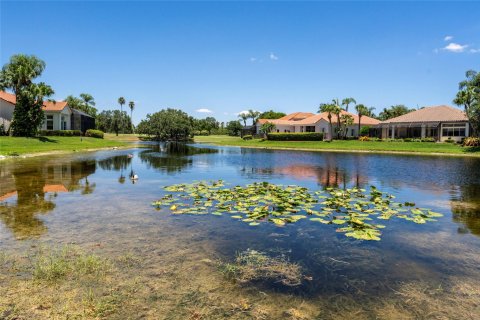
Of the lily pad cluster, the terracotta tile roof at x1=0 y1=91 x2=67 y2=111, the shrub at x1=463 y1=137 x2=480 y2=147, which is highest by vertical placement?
the terracotta tile roof at x1=0 y1=91 x2=67 y2=111

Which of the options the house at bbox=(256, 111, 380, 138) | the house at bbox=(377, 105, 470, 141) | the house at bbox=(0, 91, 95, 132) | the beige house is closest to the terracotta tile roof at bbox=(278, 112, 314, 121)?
the house at bbox=(256, 111, 380, 138)

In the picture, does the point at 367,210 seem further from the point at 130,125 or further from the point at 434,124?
the point at 130,125

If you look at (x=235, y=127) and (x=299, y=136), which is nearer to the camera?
(x=299, y=136)

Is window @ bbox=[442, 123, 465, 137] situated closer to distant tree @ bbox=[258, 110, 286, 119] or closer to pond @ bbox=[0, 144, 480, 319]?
pond @ bbox=[0, 144, 480, 319]

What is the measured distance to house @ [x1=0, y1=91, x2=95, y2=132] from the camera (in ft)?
186

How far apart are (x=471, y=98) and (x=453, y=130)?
11.5 m

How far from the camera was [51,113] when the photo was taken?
69.5 metres

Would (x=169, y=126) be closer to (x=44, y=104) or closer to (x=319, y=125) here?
(x=44, y=104)

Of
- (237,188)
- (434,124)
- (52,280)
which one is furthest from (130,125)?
(52,280)

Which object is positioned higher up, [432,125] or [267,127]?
[267,127]

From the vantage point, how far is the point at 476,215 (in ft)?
41.5

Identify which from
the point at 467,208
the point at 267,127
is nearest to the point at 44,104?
the point at 267,127

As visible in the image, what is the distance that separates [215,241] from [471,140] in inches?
2150

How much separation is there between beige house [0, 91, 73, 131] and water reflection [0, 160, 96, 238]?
129 feet
